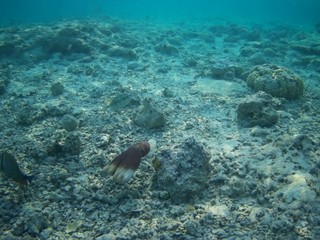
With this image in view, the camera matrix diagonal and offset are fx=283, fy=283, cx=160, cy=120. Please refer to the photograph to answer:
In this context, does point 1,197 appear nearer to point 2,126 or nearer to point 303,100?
point 2,126

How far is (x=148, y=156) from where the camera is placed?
5.87 m

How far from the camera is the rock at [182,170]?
4.58 m

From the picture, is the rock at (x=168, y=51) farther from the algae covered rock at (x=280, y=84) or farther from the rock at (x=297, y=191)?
the rock at (x=297, y=191)

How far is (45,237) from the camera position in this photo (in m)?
3.98

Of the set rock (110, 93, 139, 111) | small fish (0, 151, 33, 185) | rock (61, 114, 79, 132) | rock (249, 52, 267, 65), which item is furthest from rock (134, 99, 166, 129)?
rock (249, 52, 267, 65)

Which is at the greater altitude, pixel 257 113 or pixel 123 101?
pixel 257 113

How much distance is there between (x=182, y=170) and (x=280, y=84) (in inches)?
214

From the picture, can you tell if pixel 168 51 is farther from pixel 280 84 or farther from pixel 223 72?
pixel 280 84

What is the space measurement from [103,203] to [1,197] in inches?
63.4

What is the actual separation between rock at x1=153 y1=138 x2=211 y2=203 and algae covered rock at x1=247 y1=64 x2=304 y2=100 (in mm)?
4733

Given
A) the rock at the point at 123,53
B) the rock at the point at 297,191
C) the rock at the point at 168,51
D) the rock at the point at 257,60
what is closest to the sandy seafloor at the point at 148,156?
the rock at the point at 297,191

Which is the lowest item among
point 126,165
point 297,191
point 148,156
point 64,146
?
point 148,156

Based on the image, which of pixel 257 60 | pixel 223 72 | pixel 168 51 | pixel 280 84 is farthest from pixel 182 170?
pixel 168 51

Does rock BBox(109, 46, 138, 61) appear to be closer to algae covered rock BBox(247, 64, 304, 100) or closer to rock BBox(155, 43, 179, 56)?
rock BBox(155, 43, 179, 56)
